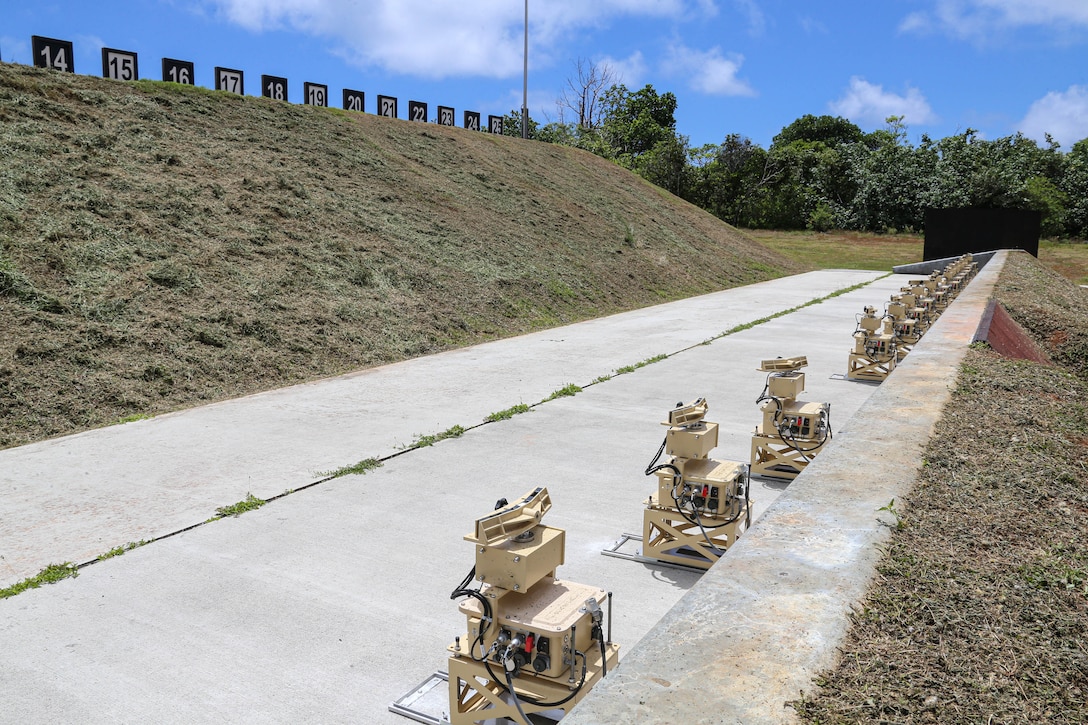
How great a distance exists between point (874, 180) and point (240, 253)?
43333 mm

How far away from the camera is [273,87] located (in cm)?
2502

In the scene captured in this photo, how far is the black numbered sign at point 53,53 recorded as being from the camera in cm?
1900

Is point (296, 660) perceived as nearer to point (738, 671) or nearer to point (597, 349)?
point (738, 671)

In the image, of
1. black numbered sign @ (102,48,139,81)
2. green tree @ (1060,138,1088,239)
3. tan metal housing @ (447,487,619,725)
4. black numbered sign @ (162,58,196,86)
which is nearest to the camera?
tan metal housing @ (447,487,619,725)

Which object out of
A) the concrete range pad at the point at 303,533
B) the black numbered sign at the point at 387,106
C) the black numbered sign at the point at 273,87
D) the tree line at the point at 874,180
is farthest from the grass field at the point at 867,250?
the concrete range pad at the point at 303,533

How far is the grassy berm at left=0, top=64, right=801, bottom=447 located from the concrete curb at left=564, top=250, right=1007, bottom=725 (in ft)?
26.4

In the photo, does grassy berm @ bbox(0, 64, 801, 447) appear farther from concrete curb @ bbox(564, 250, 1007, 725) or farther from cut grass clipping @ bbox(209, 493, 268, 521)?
concrete curb @ bbox(564, 250, 1007, 725)

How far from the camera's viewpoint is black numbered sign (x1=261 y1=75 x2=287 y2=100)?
24875mm

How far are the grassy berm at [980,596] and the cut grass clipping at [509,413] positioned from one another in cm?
499

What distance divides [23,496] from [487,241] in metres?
15.6

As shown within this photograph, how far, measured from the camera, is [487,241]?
21297 mm

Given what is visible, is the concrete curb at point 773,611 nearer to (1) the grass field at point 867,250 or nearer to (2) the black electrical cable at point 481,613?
(2) the black electrical cable at point 481,613

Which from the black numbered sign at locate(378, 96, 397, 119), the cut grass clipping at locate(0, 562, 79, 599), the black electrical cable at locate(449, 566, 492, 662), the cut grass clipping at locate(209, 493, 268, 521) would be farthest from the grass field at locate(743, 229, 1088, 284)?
the cut grass clipping at locate(0, 562, 79, 599)

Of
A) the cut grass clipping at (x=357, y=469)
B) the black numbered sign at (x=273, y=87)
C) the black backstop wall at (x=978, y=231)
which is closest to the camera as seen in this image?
the cut grass clipping at (x=357, y=469)
